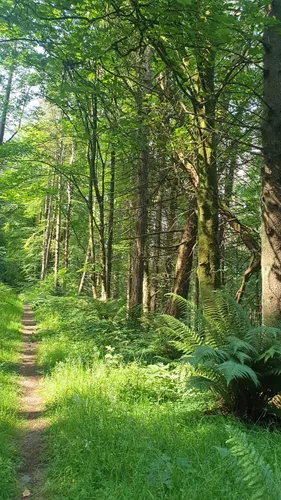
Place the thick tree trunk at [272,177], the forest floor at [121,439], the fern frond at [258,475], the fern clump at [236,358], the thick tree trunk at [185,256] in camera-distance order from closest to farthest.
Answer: the fern frond at [258,475], the forest floor at [121,439], the fern clump at [236,358], the thick tree trunk at [272,177], the thick tree trunk at [185,256]

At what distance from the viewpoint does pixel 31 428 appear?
428 centimetres

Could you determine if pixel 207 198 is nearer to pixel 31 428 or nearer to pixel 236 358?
pixel 236 358

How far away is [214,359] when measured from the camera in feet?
11.9

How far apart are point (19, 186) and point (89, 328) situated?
Result: 6.49 metres

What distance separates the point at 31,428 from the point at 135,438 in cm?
157

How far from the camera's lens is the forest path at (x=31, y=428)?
3174mm

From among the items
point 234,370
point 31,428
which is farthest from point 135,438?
point 31,428

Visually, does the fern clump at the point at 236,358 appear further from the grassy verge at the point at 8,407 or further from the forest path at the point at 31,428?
the grassy verge at the point at 8,407

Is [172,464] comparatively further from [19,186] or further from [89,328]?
[19,186]

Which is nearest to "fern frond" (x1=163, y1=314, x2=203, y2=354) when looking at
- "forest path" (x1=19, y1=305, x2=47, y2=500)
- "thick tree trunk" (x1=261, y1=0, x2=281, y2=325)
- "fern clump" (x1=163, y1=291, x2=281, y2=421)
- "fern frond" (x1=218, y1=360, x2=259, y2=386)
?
"fern clump" (x1=163, y1=291, x2=281, y2=421)

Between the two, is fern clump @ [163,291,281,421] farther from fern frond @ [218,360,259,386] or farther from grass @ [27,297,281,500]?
grass @ [27,297,281,500]

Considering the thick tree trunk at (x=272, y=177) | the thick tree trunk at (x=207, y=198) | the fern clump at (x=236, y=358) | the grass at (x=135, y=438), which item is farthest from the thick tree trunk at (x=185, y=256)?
the fern clump at (x=236, y=358)

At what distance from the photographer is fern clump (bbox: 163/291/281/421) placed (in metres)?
3.50

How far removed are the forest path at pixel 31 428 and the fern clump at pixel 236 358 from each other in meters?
1.63
